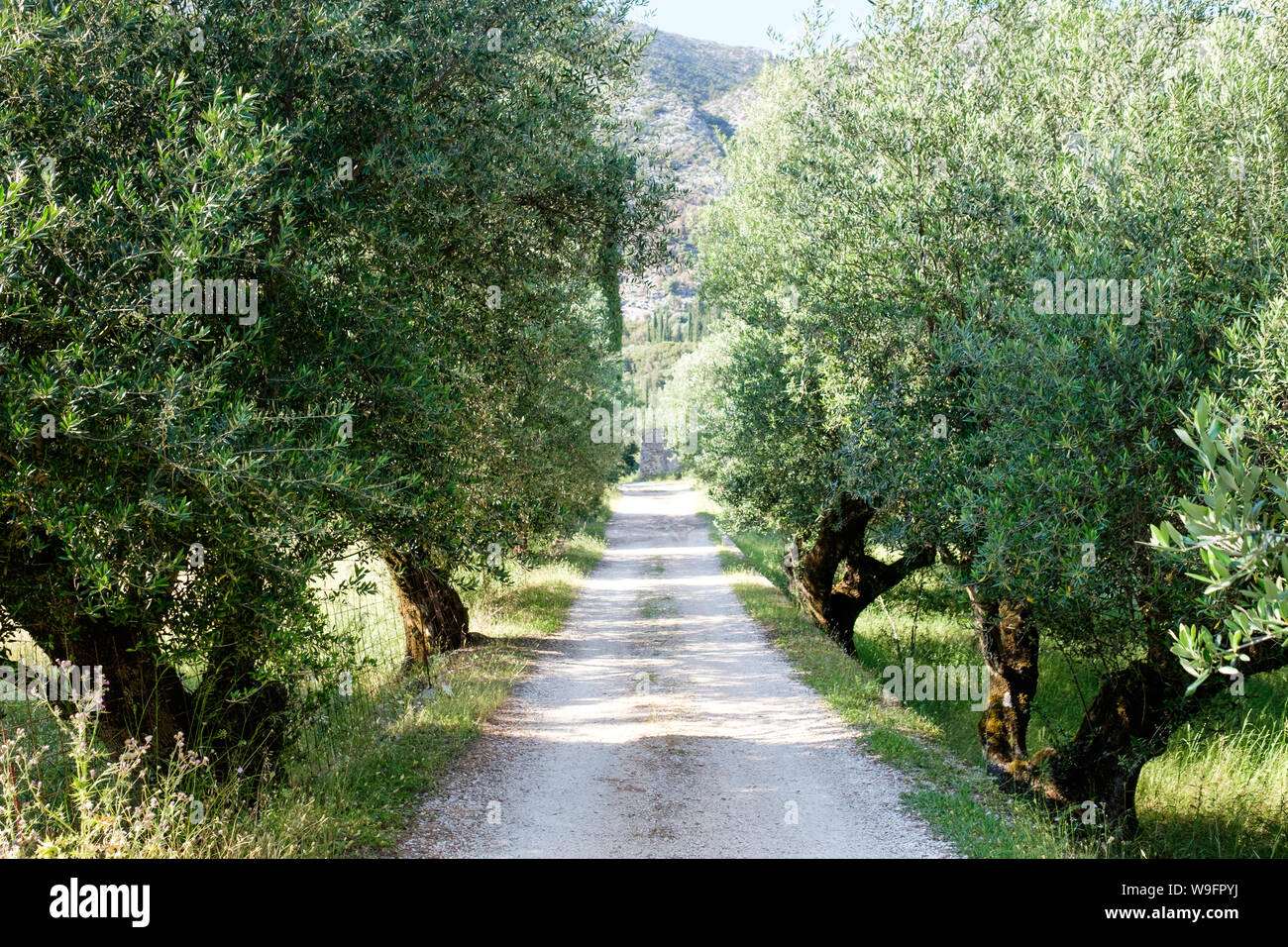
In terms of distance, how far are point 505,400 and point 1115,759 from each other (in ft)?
28.6

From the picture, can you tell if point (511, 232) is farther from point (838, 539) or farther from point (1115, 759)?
point (838, 539)

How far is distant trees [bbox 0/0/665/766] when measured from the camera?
507 centimetres

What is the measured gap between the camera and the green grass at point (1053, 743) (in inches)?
300

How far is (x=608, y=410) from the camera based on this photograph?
28250 millimetres

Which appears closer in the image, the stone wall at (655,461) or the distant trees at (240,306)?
the distant trees at (240,306)

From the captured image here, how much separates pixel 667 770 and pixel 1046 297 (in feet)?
21.8

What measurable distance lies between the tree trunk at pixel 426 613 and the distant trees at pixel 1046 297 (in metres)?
7.53

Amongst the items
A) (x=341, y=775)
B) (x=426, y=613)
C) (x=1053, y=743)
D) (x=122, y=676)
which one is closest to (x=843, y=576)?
(x=1053, y=743)

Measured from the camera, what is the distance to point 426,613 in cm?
1444

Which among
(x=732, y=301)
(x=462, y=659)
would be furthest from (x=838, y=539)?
(x=462, y=659)

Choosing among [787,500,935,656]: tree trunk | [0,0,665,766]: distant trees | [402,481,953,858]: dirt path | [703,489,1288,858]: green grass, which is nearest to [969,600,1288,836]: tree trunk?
[703,489,1288,858]: green grass

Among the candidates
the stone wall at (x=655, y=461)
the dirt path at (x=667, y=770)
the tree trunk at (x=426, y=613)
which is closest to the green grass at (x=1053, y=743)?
the dirt path at (x=667, y=770)

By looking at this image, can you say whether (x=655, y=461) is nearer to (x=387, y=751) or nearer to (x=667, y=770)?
(x=667, y=770)

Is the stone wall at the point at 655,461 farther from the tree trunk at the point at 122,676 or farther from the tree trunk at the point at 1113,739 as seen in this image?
the tree trunk at the point at 122,676
